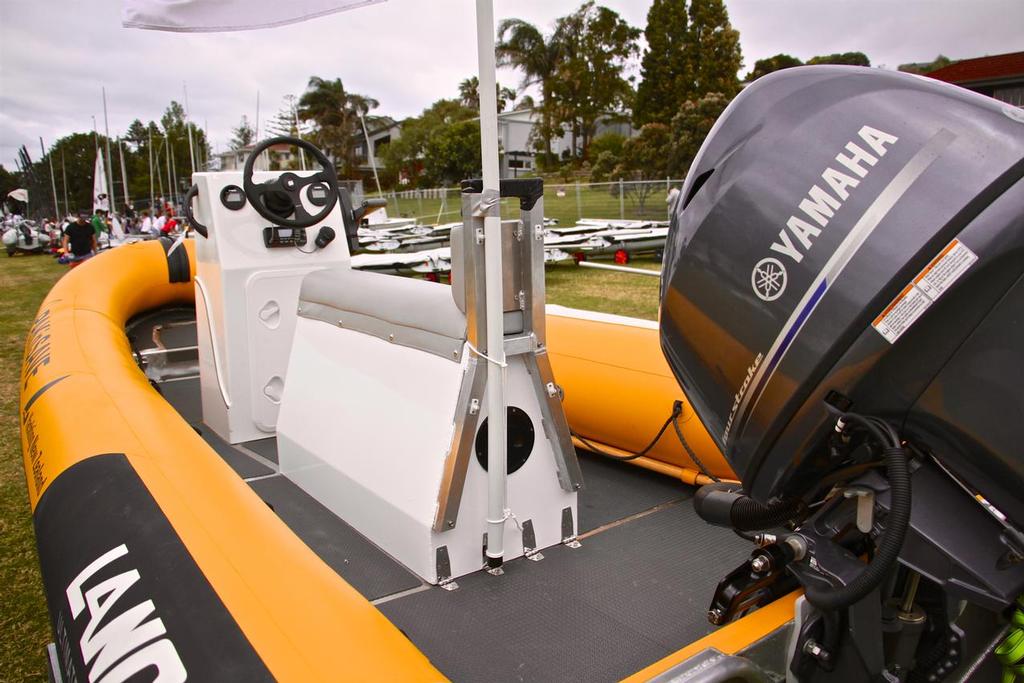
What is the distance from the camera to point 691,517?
2512 millimetres

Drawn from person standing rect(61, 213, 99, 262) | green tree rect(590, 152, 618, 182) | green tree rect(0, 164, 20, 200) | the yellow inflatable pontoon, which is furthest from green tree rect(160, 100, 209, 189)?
the yellow inflatable pontoon

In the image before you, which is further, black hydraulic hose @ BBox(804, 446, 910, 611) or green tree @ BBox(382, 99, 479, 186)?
green tree @ BBox(382, 99, 479, 186)

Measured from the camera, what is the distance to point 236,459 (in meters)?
3.11

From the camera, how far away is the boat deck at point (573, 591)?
1.74m

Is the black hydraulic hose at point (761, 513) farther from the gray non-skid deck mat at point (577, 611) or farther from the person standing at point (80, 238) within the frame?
the person standing at point (80, 238)

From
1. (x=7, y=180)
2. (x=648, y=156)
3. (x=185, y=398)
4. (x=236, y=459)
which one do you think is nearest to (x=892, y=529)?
(x=236, y=459)

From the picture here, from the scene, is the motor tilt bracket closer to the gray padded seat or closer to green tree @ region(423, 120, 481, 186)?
the gray padded seat

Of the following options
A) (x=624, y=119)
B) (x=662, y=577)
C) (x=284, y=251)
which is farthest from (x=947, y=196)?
(x=624, y=119)

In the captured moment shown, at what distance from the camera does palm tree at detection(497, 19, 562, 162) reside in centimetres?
2969

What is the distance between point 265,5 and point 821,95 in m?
1.42

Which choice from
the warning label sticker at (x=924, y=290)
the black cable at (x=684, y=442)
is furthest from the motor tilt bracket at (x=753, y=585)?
the black cable at (x=684, y=442)

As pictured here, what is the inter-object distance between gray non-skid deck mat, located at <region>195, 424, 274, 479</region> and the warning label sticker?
2422 mm

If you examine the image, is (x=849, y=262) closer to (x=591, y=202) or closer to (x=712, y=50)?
(x=591, y=202)

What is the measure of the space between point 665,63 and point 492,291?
28.6 m
